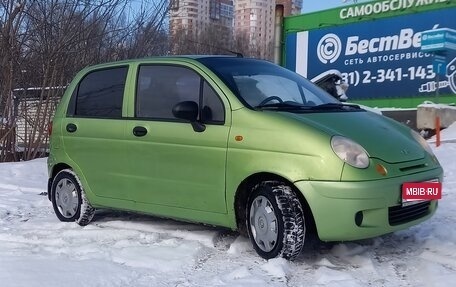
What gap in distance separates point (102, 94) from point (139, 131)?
83 centimetres

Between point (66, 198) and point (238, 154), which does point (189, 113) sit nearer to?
point (238, 154)

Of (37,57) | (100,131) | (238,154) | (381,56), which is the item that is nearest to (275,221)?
(238,154)

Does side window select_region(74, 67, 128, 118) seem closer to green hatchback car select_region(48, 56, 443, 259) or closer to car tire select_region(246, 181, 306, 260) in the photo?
green hatchback car select_region(48, 56, 443, 259)

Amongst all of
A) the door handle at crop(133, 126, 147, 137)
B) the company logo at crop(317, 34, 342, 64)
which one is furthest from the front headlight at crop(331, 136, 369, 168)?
the company logo at crop(317, 34, 342, 64)

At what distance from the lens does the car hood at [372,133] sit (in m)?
4.29

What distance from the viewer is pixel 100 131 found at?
562 cm

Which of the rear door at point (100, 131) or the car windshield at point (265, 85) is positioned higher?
the car windshield at point (265, 85)

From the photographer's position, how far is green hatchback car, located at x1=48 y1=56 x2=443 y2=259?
417cm

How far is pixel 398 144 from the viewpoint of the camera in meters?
4.46

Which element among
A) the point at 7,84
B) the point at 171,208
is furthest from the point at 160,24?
the point at 171,208

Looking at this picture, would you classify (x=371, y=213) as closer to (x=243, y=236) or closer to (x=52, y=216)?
(x=243, y=236)

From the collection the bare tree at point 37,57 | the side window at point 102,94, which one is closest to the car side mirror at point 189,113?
the side window at point 102,94

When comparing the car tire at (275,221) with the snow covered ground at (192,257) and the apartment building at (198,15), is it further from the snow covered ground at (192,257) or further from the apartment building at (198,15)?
the apartment building at (198,15)

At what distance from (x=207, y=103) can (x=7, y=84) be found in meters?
8.95
